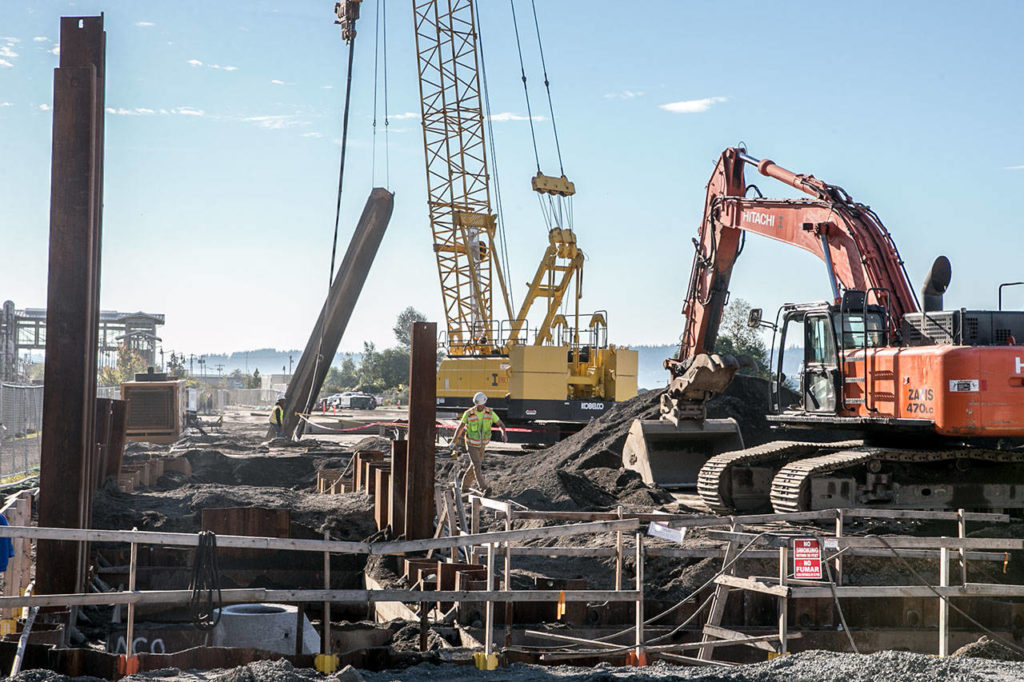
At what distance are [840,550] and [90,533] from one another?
22.1 feet

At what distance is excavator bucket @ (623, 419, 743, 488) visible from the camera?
62.4ft

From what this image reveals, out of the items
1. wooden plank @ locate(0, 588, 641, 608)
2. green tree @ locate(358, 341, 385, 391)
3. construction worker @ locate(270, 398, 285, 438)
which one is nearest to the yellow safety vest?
wooden plank @ locate(0, 588, 641, 608)

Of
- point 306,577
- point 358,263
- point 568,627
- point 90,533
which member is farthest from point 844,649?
point 358,263

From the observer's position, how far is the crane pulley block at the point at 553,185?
36.1 meters

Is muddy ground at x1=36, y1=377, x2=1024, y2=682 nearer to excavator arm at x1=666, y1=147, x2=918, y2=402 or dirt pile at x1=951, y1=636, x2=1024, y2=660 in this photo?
dirt pile at x1=951, y1=636, x2=1024, y2=660

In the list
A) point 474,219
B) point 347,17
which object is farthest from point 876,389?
point 474,219

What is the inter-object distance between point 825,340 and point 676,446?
5543 mm

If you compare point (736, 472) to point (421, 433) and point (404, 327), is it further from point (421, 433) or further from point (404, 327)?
point (404, 327)

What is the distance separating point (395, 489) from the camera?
13.2 meters

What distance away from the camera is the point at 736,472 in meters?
15.6

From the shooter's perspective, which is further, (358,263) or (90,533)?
(358,263)

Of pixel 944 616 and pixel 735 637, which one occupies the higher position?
pixel 944 616

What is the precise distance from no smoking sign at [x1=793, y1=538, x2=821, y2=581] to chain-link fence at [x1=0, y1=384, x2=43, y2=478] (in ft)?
54.6

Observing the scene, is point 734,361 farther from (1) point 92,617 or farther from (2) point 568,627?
(1) point 92,617
